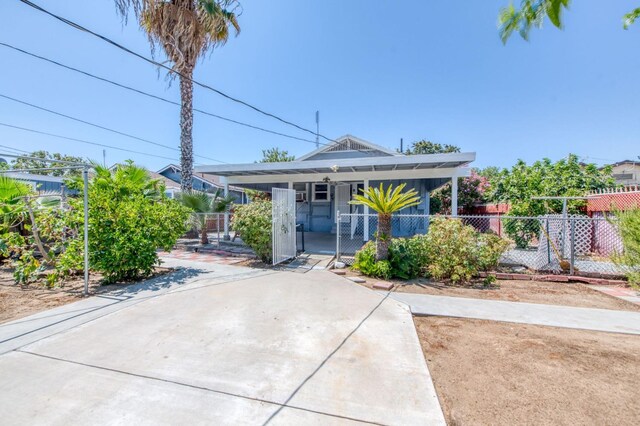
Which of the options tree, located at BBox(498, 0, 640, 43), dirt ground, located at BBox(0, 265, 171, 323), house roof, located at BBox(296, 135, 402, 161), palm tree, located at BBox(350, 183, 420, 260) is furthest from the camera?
house roof, located at BBox(296, 135, 402, 161)

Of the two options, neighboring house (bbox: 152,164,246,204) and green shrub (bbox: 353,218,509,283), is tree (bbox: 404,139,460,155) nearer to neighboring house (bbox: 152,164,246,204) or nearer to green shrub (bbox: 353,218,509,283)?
neighboring house (bbox: 152,164,246,204)

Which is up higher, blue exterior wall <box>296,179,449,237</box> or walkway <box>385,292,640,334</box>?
blue exterior wall <box>296,179,449,237</box>

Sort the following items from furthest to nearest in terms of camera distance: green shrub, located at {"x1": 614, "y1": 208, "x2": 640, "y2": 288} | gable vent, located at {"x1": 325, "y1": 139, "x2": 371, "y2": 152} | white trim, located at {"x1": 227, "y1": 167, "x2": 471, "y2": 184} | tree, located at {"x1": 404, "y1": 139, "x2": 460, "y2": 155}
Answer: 1. tree, located at {"x1": 404, "y1": 139, "x2": 460, "y2": 155}
2. gable vent, located at {"x1": 325, "y1": 139, "x2": 371, "y2": 152}
3. white trim, located at {"x1": 227, "y1": 167, "x2": 471, "y2": 184}
4. green shrub, located at {"x1": 614, "y1": 208, "x2": 640, "y2": 288}

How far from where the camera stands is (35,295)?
195 inches

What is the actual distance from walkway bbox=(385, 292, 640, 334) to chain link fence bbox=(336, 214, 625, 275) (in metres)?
2.19

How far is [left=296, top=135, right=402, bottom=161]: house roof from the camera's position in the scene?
1356cm

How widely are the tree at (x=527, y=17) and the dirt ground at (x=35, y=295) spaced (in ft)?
25.9

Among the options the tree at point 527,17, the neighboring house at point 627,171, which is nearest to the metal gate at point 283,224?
the tree at point 527,17

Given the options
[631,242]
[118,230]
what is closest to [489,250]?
[631,242]

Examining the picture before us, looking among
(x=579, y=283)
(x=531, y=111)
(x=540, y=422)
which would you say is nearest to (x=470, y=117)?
(x=531, y=111)

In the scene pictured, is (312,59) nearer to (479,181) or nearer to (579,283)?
(579,283)

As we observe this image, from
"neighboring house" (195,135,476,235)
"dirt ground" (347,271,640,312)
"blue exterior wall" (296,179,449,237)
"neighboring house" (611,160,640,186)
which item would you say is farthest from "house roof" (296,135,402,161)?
"neighboring house" (611,160,640,186)

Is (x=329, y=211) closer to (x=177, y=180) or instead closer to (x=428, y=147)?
(x=177, y=180)

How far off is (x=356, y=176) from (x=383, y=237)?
15.8 ft
